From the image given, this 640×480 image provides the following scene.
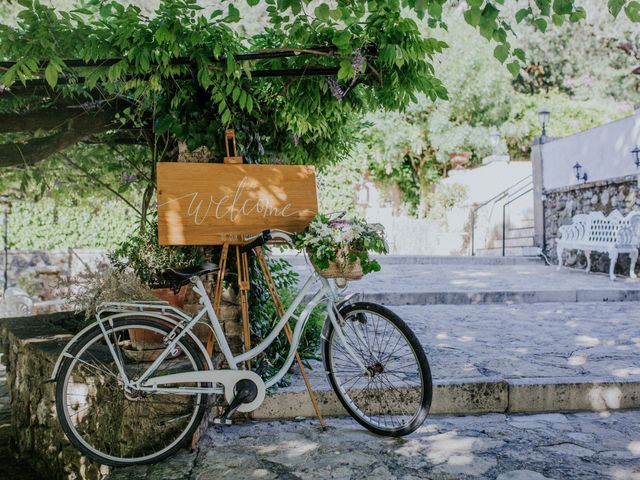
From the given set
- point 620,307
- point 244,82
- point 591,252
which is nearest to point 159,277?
point 244,82

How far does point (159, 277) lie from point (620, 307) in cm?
574

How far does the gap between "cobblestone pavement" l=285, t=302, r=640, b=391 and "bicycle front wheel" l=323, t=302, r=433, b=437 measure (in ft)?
1.10

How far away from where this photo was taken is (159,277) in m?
3.54

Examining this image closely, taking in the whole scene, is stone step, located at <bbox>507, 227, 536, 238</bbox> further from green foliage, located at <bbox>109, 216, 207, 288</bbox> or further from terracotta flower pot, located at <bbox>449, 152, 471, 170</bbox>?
green foliage, located at <bbox>109, 216, 207, 288</bbox>

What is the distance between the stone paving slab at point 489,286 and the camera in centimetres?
739

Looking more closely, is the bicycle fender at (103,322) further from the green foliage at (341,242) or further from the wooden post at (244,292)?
the green foliage at (341,242)

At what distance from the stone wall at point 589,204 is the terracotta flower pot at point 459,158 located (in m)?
6.08

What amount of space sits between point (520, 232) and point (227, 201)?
41.3 feet

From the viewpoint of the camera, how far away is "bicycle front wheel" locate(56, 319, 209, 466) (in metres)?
2.74

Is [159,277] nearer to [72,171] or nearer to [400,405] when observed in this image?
[400,405]

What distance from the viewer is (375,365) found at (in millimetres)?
3031

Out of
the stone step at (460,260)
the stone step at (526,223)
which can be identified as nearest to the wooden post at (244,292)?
the stone step at (460,260)

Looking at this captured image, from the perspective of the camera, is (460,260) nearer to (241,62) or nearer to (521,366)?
(521,366)

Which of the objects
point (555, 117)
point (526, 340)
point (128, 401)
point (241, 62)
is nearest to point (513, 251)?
point (555, 117)
